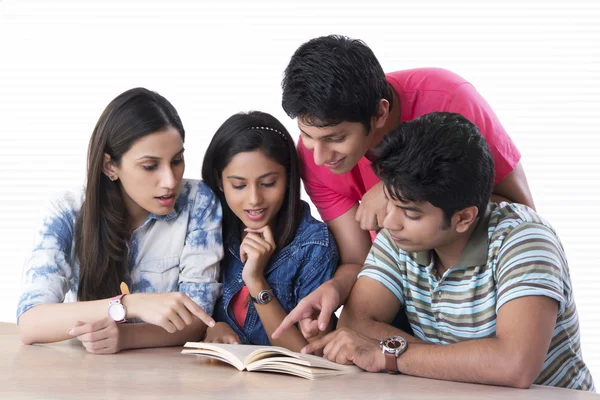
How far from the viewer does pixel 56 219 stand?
7.82 ft

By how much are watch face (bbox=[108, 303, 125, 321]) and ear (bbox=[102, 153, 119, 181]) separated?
50cm

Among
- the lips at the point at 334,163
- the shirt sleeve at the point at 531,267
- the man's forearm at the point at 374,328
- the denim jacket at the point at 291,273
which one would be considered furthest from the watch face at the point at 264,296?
the shirt sleeve at the point at 531,267

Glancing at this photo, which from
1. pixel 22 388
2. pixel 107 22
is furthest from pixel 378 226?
pixel 107 22

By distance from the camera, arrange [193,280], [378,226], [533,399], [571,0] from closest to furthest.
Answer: [533,399] < [378,226] < [193,280] < [571,0]

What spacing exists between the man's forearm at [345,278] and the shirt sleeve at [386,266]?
9 centimetres

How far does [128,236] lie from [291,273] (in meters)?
0.54

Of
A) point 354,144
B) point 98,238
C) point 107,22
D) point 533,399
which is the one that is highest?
point 107,22

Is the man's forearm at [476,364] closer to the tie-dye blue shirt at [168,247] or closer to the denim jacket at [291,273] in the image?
the denim jacket at [291,273]

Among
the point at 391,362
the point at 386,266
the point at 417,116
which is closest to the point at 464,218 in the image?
the point at 386,266

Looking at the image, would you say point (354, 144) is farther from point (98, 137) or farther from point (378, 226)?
point (98, 137)

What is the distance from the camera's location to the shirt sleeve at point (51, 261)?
7.45ft

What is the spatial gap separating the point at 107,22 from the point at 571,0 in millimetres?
2548

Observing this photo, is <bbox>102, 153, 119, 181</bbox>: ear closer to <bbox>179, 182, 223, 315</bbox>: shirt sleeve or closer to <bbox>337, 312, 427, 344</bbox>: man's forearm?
<bbox>179, 182, 223, 315</bbox>: shirt sleeve

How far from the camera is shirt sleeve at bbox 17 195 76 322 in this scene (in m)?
2.27
